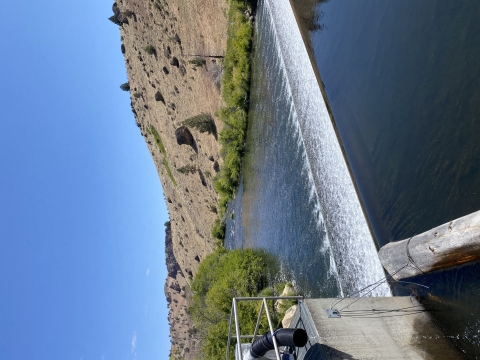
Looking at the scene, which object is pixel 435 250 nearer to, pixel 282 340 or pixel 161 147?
pixel 282 340

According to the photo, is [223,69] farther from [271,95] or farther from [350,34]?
[350,34]

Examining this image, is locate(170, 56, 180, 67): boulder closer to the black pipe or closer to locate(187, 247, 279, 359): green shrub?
locate(187, 247, 279, 359): green shrub

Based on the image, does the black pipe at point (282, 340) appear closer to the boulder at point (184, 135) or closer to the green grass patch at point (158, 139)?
the boulder at point (184, 135)

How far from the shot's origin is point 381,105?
41.0 ft

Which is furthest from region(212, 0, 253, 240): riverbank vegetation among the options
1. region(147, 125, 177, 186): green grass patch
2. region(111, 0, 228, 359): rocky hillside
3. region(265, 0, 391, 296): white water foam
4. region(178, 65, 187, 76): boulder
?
region(147, 125, 177, 186): green grass patch

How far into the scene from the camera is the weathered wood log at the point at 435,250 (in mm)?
8109

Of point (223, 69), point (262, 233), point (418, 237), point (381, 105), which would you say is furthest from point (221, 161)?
point (418, 237)

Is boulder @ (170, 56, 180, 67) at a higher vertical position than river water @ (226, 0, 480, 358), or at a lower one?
higher

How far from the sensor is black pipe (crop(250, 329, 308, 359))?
8445 mm

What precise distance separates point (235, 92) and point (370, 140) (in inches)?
455

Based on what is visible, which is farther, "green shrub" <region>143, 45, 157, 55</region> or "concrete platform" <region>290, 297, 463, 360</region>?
"green shrub" <region>143, 45, 157, 55</region>

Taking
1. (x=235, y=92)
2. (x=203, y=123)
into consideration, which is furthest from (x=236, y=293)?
(x=203, y=123)

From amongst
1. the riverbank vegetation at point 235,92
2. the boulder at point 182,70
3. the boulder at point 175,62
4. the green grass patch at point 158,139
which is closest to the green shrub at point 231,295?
the riverbank vegetation at point 235,92

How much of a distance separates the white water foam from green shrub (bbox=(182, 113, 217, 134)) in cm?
918
